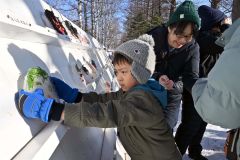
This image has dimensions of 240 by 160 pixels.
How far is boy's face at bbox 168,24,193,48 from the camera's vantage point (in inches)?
107

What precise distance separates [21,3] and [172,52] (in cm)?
134

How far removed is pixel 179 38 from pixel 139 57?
2.88ft

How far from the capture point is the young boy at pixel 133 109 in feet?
5.39

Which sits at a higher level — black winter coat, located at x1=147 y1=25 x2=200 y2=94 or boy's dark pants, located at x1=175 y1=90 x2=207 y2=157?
black winter coat, located at x1=147 y1=25 x2=200 y2=94

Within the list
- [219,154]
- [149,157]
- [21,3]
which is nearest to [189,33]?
[149,157]

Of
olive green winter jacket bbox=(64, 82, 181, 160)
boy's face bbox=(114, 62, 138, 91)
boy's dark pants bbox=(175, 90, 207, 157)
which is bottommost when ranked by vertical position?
boy's dark pants bbox=(175, 90, 207, 157)

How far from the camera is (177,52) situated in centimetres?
294

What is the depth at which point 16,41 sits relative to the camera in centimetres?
163

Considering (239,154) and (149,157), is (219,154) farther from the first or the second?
(239,154)

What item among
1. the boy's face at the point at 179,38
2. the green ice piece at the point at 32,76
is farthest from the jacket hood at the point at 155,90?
the boy's face at the point at 179,38

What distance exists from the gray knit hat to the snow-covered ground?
232 centimetres

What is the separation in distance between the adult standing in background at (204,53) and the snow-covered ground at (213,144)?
1.58 ft

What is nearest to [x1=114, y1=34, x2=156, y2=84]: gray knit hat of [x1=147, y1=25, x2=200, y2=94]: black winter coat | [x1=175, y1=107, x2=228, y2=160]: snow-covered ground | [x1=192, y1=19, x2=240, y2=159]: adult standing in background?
[x1=192, y1=19, x2=240, y2=159]: adult standing in background

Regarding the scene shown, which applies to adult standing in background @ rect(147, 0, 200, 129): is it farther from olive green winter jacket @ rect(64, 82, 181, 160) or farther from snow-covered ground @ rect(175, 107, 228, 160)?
snow-covered ground @ rect(175, 107, 228, 160)
